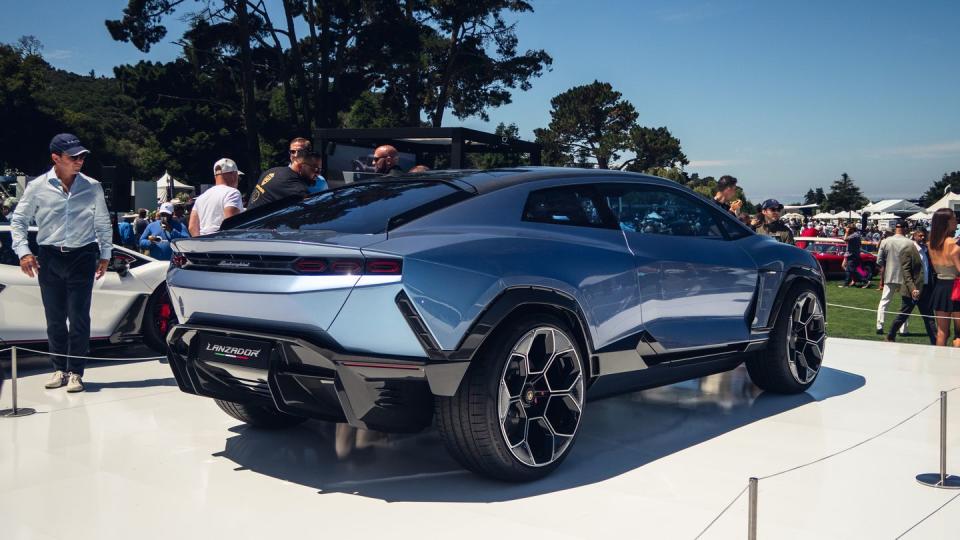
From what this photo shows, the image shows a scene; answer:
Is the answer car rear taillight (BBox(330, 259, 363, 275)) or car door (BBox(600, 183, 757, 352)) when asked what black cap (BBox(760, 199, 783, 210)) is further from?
car rear taillight (BBox(330, 259, 363, 275))

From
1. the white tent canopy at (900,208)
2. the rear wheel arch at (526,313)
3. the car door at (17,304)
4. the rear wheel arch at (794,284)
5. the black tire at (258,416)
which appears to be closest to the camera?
the rear wheel arch at (526,313)

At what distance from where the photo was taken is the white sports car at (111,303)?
714 cm

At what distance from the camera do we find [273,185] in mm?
6355

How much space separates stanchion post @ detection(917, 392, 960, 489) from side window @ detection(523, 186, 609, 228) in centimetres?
182

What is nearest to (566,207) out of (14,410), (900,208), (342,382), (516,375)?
(516,375)

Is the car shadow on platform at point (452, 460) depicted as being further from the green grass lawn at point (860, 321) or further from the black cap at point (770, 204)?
the green grass lawn at point (860, 321)

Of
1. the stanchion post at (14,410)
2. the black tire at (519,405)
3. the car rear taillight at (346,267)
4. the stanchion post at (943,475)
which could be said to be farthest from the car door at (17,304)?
the stanchion post at (943,475)

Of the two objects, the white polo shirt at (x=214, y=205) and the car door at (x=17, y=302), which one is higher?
the white polo shirt at (x=214, y=205)

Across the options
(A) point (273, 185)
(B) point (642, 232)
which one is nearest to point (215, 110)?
(A) point (273, 185)

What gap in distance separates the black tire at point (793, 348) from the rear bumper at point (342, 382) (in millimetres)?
3054

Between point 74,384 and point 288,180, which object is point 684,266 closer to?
point 288,180

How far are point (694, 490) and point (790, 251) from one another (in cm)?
273

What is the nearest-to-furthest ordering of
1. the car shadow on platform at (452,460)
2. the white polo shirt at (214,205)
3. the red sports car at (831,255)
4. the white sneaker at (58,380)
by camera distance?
the car shadow on platform at (452,460)
the white sneaker at (58,380)
the white polo shirt at (214,205)
the red sports car at (831,255)

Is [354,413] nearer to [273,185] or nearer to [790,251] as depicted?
[273,185]
